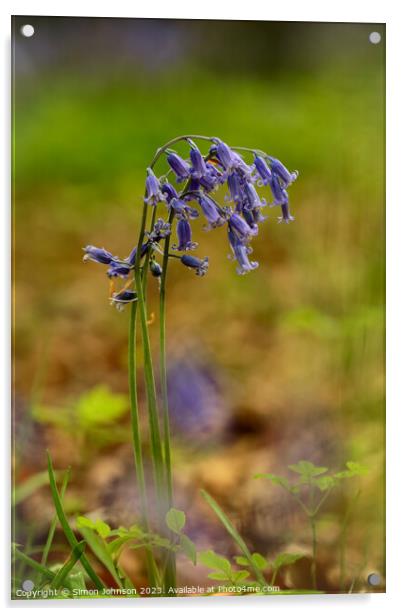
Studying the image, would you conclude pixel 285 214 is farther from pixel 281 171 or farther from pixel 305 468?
pixel 305 468

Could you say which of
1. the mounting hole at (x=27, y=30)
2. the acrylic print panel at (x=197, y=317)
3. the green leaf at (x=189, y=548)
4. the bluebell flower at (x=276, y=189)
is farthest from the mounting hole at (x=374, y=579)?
the mounting hole at (x=27, y=30)

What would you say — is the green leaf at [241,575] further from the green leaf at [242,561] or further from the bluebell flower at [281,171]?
the bluebell flower at [281,171]

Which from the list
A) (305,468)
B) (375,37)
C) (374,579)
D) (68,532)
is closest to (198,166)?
(375,37)

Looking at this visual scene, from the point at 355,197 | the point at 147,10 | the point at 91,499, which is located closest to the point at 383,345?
the point at 355,197

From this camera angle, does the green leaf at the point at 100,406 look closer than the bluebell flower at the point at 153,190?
No

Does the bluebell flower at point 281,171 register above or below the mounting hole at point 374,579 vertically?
above

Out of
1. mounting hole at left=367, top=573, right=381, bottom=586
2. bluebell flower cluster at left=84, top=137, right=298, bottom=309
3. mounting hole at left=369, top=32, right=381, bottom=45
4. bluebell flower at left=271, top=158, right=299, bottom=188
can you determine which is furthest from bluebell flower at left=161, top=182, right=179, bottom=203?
mounting hole at left=367, top=573, right=381, bottom=586
